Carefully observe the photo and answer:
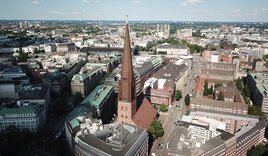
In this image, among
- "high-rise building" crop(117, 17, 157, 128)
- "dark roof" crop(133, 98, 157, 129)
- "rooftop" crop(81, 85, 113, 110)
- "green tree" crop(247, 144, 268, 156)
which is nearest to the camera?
"high-rise building" crop(117, 17, 157, 128)

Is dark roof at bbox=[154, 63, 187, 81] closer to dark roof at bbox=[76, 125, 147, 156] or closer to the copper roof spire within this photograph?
the copper roof spire

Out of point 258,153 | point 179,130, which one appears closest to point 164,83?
point 179,130

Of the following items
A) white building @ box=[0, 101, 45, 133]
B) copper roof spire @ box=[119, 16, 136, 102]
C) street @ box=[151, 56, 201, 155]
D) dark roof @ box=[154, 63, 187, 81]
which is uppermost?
copper roof spire @ box=[119, 16, 136, 102]

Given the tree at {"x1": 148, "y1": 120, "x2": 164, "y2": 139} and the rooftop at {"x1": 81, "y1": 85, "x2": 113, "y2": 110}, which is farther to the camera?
the rooftop at {"x1": 81, "y1": 85, "x2": 113, "y2": 110}

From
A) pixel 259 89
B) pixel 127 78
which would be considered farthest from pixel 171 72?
pixel 127 78

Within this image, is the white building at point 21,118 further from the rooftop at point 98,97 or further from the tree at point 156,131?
the tree at point 156,131

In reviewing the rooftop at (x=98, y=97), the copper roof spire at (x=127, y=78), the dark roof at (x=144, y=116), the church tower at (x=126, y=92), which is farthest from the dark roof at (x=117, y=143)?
the rooftop at (x=98, y=97)

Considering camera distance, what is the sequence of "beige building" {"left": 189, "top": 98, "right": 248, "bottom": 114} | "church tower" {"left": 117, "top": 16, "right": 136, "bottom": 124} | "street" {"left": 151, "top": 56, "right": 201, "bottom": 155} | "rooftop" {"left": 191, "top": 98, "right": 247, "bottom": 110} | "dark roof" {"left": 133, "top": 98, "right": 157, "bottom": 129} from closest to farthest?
"church tower" {"left": 117, "top": 16, "right": 136, "bottom": 124}
"dark roof" {"left": 133, "top": 98, "right": 157, "bottom": 129}
"street" {"left": 151, "top": 56, "right": 201, "bottom": 155}
"beige building" {"left": 189, "top": 98, "right": 248, "bottom": 114}
"rooftop" {"left": 191, "top": 98, "right": 247, "bottom": 110}

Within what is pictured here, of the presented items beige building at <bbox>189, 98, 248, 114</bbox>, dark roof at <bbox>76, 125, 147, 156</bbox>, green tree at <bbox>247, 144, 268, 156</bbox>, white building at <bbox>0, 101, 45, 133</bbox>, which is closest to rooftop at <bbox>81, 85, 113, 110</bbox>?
white building at <bbox>0, 101, 45, 133</bbox>
